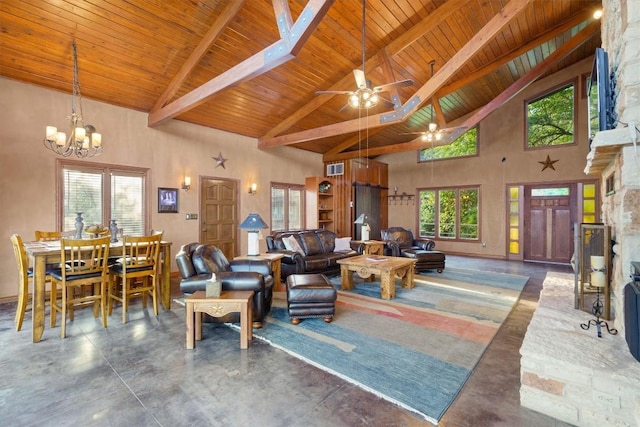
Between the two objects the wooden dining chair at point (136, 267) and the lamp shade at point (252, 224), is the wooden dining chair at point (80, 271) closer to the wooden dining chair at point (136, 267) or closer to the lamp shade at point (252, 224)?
the wooden dining chair at point (136, 267)

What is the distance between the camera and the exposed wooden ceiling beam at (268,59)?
3.04 meters

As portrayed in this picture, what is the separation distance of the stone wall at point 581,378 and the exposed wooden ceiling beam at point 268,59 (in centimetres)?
338

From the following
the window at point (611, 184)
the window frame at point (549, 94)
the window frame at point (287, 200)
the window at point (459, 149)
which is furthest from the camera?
the window at point (459, 149)

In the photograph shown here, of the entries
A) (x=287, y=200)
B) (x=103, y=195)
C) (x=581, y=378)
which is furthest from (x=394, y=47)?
Result: (x=103, y=195)

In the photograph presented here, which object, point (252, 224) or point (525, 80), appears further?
point (525, 80)

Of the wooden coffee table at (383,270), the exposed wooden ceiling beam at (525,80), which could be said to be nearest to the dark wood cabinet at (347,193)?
the exposed wooden ceiling beam at (525,80)

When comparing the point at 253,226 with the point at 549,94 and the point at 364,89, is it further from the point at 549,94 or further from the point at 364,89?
the point at 549,94

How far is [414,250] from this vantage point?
20.7 feet

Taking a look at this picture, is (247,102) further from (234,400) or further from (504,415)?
(504,415)

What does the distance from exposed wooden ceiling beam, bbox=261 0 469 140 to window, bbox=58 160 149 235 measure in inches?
126

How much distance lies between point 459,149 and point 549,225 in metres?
3.07

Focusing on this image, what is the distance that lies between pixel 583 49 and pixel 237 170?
26.8 feet

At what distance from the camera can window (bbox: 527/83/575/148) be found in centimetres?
742

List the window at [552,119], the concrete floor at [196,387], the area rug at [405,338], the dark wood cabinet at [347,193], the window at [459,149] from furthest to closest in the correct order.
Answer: the dark wood cabinet at [347,193]
the window at [459,149]
the window at [552,119]
the area rug at [405,338]
the concrete floor at [196,387]
